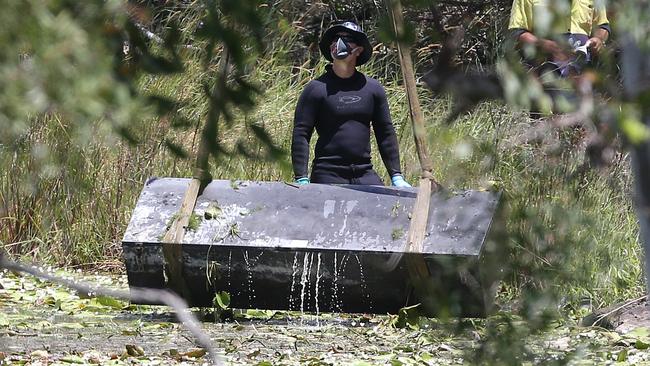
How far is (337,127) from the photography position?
8008mm

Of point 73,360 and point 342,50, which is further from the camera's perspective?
point 342,50

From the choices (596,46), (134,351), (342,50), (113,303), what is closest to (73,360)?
(134,351)

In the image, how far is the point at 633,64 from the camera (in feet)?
4.86

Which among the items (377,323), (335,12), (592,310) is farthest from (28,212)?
(335,12)

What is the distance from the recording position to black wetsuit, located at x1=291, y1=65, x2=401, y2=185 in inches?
314

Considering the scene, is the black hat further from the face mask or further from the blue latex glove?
the blue latex glove

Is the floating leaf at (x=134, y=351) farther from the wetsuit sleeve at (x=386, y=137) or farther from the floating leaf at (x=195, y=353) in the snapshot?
the wetsuit sleeve at (x=386, y=137)

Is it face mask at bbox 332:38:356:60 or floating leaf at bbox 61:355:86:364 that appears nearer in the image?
floating leaf at bbox 61:355:86:364

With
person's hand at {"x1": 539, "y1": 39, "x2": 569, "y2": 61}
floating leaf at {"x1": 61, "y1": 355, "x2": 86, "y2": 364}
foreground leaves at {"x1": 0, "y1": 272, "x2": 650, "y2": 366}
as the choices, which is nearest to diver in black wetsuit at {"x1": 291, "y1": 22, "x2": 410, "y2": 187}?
foreground leaves at {"x1": 0, "y1": 272, "x2": 650, "y2": 366}

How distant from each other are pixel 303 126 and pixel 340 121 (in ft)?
0.76

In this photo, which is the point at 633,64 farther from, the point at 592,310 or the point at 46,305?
the point at 46,305

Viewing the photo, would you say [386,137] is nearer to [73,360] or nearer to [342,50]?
[342,50]

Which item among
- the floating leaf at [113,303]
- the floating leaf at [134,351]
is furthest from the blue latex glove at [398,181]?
the floating leaf at [134,351]

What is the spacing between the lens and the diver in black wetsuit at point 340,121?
7992mm
